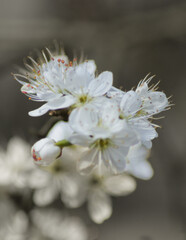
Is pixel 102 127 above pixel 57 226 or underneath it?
above

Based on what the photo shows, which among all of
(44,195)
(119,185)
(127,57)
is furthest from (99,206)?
(127,57)

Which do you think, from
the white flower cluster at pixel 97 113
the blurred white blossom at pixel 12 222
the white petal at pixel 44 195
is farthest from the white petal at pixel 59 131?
the blurred white blossom at pixel 12 222

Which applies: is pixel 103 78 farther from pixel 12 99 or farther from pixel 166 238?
pixel 12 99

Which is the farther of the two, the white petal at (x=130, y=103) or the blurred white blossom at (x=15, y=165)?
the blurred white blossom at (x=15, y=165)

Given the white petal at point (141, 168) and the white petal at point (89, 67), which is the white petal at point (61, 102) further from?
the white petal at point (141, 168)

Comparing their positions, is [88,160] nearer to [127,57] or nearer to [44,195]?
[44,195]

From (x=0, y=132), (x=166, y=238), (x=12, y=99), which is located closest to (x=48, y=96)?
(x=0, y=132)

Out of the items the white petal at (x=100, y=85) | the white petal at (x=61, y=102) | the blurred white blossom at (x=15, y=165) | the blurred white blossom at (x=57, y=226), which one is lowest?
the blurred white blossom at (x=57, y=226)
